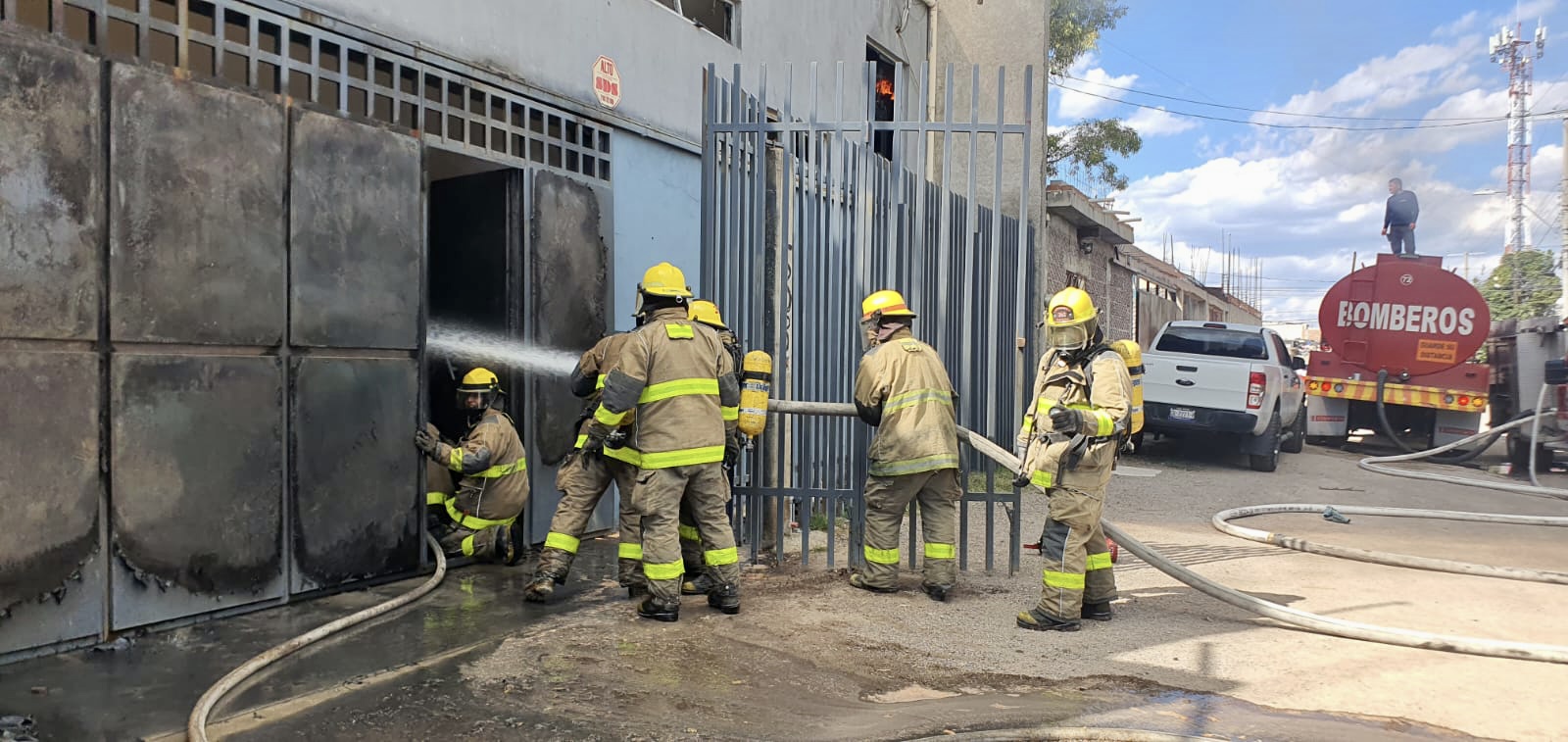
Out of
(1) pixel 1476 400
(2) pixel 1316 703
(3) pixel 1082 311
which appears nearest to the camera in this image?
(2) pixel 1316 703

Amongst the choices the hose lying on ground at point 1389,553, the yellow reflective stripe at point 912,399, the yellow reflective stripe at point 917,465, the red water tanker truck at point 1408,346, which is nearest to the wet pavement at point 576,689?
the yellow reflective stripe at point 917,465

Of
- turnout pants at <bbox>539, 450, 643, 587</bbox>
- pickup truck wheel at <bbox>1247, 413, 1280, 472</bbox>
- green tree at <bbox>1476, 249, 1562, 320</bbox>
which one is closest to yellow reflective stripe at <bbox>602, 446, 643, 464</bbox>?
turnout pants at <bbox>539, 450, 643, 587</bbox>

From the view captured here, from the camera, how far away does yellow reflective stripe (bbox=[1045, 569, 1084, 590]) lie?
5.16 meters

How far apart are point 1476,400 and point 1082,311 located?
38.5ft

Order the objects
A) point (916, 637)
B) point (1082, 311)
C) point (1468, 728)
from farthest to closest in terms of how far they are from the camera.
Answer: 1. point (1082, 311)
2. point (916, 637)
3. point (1468, 728)

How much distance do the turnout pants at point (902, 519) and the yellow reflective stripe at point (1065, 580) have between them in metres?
0.72

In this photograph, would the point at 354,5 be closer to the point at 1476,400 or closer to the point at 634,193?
the point at 634,193

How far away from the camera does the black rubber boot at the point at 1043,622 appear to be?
5.17 metres

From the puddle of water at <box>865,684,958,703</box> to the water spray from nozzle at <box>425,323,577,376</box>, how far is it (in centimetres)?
337

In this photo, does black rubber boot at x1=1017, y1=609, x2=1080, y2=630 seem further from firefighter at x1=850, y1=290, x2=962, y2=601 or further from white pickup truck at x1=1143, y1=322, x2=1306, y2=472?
white pickup truck at x1=1143, y1=322, x2=1306, y2=472

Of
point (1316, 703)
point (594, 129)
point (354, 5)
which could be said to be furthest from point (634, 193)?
point (1316, 703)

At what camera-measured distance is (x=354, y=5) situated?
5.41m

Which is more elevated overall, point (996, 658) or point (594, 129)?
point (594, 129)

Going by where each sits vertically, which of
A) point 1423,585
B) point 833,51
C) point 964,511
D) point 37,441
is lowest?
point 1423,585
